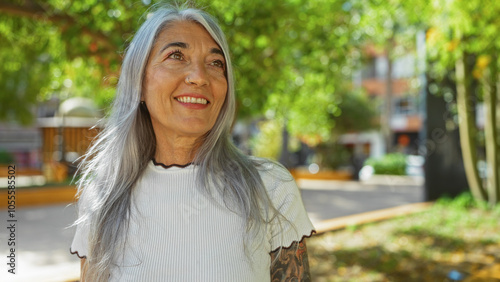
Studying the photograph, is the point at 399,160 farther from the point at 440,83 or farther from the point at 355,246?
the point at 355,246

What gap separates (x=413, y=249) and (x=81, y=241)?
223 inches

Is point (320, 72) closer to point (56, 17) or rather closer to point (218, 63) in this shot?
point (56, 17)

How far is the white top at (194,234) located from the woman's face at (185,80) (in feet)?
0.61

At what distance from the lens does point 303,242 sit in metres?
1.62

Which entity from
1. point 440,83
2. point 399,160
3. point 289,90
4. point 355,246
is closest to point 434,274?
point 355,246

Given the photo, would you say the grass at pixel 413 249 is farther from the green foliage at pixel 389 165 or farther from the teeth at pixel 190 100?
the green foliage at pixel 389 165

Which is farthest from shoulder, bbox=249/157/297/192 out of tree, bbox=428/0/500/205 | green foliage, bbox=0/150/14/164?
green foliage, bbox=0/150/14/164

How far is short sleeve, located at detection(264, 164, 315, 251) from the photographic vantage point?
62.9 inches

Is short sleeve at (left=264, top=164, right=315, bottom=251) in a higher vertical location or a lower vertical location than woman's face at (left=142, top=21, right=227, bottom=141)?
lower

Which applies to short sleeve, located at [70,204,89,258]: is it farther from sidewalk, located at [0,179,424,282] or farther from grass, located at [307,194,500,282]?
grass, located at [307,194,500,282]

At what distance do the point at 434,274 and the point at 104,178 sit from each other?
451 centimetres

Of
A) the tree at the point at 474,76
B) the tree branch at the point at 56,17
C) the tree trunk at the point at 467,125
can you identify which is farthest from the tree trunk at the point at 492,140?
the tree branch at the point at 56,17

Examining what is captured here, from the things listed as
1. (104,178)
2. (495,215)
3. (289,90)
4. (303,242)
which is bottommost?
(495,215)

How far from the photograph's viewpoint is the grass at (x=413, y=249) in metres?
5.29
